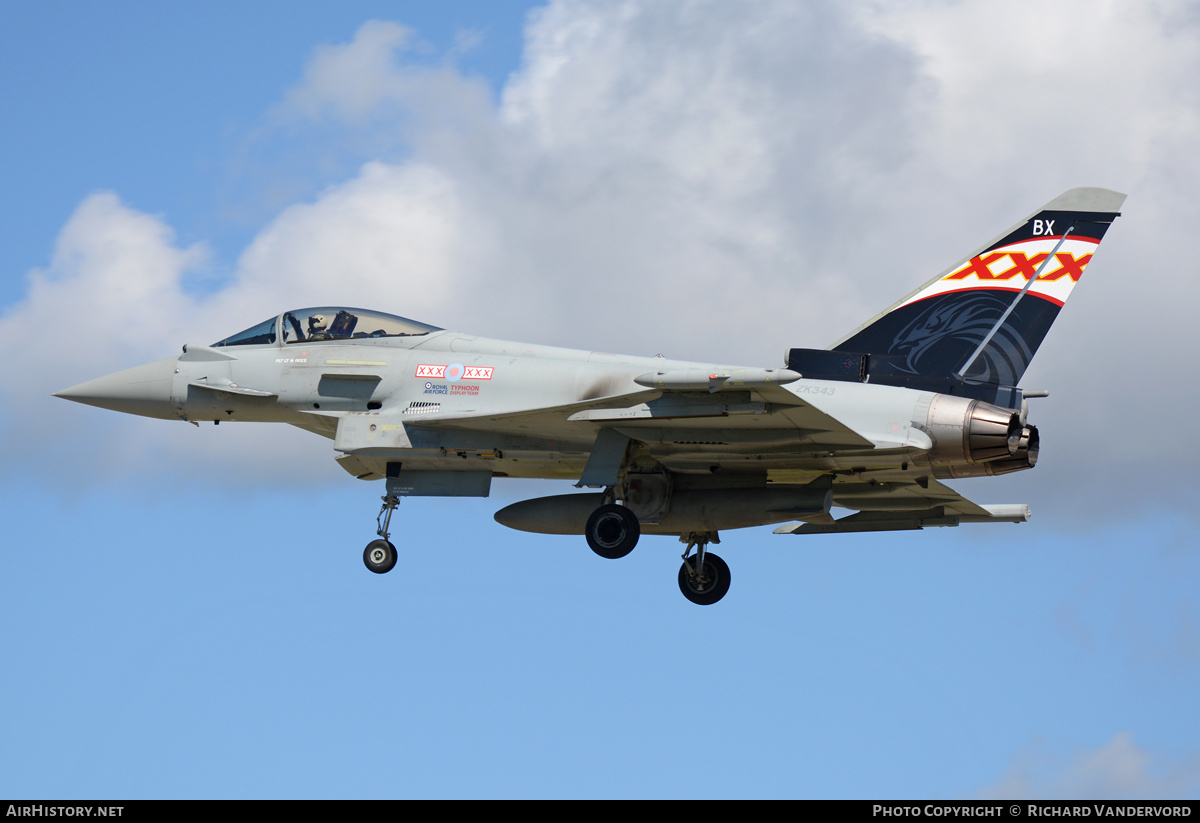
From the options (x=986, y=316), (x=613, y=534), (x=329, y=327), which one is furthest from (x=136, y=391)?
(x=986, y=316)

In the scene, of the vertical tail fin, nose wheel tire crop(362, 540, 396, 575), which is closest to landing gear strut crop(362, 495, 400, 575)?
nose wheel tire crop(362, 540, 396, 575)

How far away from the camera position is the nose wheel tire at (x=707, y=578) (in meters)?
22.7

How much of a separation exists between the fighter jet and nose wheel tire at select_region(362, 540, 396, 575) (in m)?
0.02

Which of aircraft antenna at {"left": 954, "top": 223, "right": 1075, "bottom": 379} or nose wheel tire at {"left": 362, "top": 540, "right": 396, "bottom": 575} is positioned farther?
nose wheel tire at {"left": 362, "top": 540, "right": 396, "bottom": 575}

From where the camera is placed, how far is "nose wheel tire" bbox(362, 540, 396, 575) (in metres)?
20.9

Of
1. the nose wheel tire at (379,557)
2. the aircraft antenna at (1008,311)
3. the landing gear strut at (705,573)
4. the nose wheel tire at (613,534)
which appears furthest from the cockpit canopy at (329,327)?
the aircraft antenna at (1008,311)

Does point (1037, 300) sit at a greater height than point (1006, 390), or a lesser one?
greater

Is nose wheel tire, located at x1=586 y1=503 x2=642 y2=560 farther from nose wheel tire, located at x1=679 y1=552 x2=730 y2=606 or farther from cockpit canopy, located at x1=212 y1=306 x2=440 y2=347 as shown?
cockpit canopy, located at x1=212 y1=306 x2=440 y2=347

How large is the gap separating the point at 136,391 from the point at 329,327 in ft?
10.4

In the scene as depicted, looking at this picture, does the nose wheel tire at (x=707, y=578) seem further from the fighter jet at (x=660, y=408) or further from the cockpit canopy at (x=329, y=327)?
the cockpit canopy at (x=329, y=327)

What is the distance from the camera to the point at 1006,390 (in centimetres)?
1942
